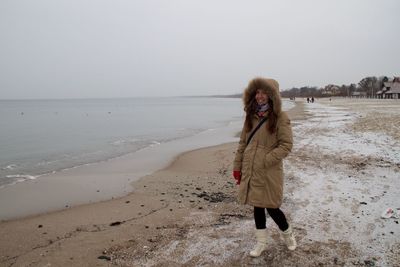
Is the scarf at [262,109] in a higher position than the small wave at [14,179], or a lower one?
higher

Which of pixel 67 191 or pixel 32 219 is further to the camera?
pixel 67 191

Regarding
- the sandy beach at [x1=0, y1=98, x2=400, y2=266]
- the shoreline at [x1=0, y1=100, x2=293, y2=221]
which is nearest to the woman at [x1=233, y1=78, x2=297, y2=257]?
the sandy beach at [x1=0, y1=98, x2=400, y2=266]

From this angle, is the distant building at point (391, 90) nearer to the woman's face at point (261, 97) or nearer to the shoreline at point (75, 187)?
the shoreline at point (75, 187)

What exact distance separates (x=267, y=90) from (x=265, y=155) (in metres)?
0.78

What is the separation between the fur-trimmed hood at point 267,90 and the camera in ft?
12.7

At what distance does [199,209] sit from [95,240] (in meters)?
2.06

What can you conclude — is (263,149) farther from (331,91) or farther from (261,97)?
(331,91)

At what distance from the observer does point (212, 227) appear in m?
5.29

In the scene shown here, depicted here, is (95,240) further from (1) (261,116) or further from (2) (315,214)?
(2) (315,214)

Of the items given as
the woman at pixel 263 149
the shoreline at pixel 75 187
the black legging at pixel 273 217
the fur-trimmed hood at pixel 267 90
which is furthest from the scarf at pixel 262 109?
the shoreline at pixel 75 187

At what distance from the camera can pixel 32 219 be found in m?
6.36

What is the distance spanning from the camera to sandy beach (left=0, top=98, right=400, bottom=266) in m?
4.30

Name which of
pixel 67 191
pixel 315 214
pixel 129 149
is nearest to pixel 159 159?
pixel 129 149

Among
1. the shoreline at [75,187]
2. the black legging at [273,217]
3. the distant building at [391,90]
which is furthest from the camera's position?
the distant building at [391,90]
